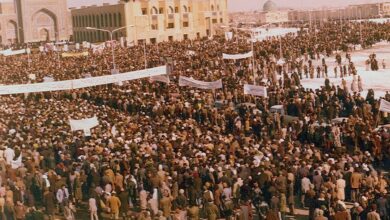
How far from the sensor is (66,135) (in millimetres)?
17219

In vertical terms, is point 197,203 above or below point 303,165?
below

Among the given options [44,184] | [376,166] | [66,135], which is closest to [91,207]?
[44,184]

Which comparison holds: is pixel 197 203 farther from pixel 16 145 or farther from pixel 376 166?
pixel 16 145

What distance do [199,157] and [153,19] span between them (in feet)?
183

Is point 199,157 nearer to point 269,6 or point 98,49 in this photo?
point 98,49

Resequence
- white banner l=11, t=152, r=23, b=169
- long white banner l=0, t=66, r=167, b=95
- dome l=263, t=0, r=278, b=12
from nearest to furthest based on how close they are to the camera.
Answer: white banner l=11, t=152, r=23, b=169 → long white banner l=0, t=66, r=167, b=95 → dome l=263, t=0, r=278, b=12

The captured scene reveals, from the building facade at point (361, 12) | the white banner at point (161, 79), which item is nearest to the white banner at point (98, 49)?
the white banner at point (161, 79)

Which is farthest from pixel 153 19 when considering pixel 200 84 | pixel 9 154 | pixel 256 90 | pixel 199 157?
pixel 199 157

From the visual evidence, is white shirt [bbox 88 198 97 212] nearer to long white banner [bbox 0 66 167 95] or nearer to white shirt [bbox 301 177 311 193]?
white shirt [bbox 301 177 311 193]

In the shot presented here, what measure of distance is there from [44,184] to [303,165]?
5.75 m

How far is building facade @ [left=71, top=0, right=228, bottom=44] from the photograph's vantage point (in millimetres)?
66375

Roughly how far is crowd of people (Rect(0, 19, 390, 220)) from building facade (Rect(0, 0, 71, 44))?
60.3m

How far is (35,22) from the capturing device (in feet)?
272

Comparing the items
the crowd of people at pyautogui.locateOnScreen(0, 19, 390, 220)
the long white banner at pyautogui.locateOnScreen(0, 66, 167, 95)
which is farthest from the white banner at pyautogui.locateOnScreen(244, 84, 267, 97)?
the long white banner at pyautogui.locateOnScreen(0, 66, 167, 95)
